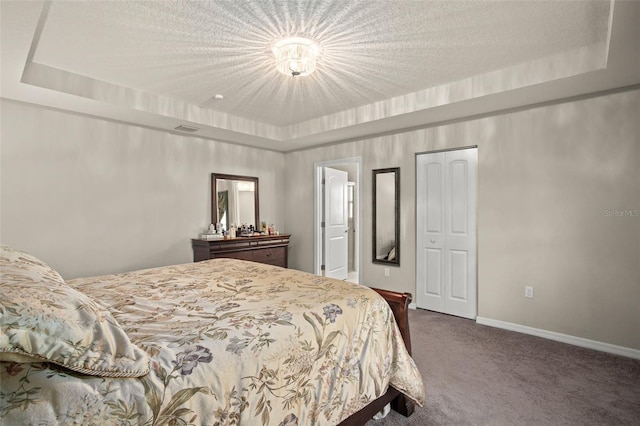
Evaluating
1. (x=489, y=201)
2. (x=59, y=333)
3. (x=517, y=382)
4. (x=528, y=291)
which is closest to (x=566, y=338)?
(x=528, y=291)

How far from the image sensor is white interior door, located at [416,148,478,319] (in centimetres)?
380

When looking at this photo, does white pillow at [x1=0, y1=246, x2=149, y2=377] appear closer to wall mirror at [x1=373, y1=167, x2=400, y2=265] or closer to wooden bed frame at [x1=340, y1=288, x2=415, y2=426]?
wooden bed frame at [x1=340, y1=288, x2=415, y2=426]

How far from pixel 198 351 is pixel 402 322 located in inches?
51.6

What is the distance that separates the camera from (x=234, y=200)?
503cm

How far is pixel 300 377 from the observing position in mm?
1442

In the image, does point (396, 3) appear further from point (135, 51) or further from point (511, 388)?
point (511, 388)

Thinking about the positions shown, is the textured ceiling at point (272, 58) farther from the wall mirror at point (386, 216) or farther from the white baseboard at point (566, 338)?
the white baseboard at point (566, 338)

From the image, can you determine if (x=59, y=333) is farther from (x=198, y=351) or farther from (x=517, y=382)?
(x=517, y=382)

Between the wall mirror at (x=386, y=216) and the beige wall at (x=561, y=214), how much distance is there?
0.69 meters

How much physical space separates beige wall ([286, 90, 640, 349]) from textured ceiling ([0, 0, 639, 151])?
0.63m

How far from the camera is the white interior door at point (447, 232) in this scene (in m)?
3.80

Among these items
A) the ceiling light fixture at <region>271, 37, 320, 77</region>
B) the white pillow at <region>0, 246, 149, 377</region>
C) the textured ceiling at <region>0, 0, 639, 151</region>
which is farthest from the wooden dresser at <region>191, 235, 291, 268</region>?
the white pillow at <region>0, 246, 149, 377</region>

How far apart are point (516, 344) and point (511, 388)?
911 millimetres

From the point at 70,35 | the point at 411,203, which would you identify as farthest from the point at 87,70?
the point at 411,203
